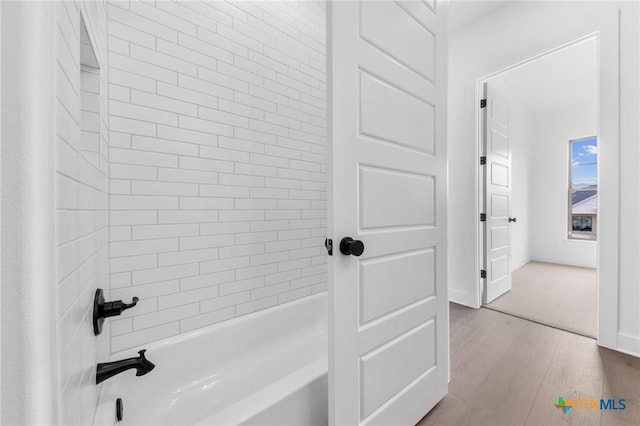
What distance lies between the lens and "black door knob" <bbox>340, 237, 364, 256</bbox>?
946 mm

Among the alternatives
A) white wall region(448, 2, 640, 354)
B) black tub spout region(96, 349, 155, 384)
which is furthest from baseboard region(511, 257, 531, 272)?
black tub spout region(96, 349, 155, 384)

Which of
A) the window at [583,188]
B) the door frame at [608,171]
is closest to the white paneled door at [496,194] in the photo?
the door frame at [608,171]

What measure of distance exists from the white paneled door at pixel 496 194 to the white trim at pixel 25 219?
3312 millimetres

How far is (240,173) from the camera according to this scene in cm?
169

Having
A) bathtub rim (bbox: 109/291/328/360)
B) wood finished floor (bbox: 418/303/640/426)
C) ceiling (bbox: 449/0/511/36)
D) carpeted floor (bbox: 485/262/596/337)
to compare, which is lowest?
wood finished floor (bbox: 418/303/640/426)

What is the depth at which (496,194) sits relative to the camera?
300 cm

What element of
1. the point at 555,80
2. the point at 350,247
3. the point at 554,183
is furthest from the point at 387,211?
the point at 554,183

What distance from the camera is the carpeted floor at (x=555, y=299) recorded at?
95.7 inches

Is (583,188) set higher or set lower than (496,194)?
higher

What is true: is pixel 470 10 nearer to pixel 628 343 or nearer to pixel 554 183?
pixel 628 343

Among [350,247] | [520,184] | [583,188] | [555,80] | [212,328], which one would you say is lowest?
[212,328]

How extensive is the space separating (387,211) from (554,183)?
19.2ft

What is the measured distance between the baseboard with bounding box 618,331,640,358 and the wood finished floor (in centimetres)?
5

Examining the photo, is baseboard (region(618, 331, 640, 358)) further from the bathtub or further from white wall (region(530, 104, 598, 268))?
white wall (region(530, 104, 598, 268))
